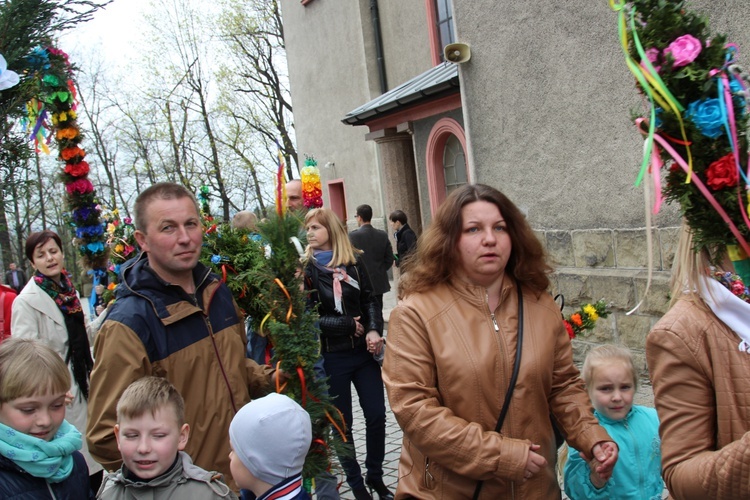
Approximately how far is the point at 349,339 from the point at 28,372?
252 cm

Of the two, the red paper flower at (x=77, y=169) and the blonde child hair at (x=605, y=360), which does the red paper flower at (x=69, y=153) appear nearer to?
the red paper flower at (x=77, y=169)

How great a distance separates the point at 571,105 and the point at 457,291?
4.95 m

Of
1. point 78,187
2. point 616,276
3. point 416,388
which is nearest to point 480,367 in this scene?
point 416,388

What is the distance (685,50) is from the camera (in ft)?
6.36

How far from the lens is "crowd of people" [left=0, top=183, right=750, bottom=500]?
6.70 feet

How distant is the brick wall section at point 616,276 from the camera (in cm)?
635

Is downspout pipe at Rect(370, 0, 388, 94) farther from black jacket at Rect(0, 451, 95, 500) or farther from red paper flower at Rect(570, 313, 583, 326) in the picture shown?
black jacket at Rect(0, 451, 95, 500)

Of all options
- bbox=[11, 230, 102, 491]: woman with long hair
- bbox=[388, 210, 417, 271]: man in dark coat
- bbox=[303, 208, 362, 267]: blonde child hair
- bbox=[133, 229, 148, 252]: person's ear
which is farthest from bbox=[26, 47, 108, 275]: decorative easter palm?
bbox=[388, 210, 417, 271]: man in dark coat

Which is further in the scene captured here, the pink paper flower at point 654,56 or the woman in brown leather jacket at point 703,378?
the pink paper flower at point 654,56

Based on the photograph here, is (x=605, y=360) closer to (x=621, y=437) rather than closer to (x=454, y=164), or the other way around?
(x=621, y=437)

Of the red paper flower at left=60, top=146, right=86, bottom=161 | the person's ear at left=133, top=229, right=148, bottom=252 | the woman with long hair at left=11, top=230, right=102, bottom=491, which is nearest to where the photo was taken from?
the person's ear at left=133, top=229, right=148, bottom=252

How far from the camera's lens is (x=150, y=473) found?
98.0 inches

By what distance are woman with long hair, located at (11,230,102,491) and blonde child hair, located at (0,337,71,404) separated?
7.18ft

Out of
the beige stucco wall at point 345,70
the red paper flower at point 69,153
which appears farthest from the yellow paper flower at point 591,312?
the beige stucco wall at point 345,70
